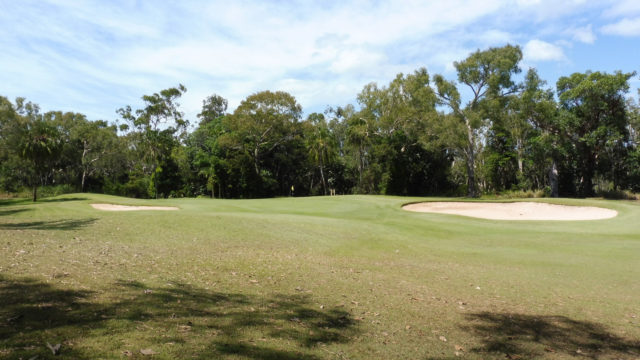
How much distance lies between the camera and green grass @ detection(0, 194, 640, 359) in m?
4.81

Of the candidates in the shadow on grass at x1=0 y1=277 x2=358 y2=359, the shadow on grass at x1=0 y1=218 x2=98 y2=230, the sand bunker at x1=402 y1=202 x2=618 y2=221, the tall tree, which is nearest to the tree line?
the tall tree

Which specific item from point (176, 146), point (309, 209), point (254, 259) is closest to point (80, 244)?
point (254, 259)

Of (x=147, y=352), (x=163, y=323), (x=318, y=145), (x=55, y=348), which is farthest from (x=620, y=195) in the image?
(x=55, y=348)

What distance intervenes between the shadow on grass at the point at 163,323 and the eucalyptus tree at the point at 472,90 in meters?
47.9

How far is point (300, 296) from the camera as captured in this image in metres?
7.51

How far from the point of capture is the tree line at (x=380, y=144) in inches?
1810

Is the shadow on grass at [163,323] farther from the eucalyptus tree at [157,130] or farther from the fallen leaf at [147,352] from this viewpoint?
the eucalyptus tree at [157,130]

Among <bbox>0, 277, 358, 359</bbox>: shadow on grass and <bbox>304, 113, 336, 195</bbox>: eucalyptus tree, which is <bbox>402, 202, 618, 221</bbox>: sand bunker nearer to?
<bbox>0, 277, 358, 359</bbox>: shadow on grass

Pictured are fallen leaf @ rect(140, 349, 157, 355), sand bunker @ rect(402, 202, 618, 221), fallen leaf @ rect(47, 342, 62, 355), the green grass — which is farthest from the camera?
sand bunker @ rect(402, 202, 618, 221)

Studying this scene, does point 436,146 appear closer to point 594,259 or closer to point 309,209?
point 309,209

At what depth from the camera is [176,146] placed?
67.9 m

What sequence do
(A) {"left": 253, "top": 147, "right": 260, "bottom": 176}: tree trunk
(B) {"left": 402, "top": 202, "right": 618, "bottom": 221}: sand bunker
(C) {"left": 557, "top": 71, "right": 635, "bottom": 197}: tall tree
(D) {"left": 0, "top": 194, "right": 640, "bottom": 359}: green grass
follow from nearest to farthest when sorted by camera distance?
(D) {"left": 0, "top": 194, "right": 640, "bottom": 359}: green grass, (B) {"left": 402, "top": 202, "right": 618, "bottom": 221}: sand bunker, (C) {"left": 557, "top": 71, "right": 635, "bottom": 197}: tall tree, (A) {"left": 253, "top": 147, "right": 260, "bottom": 176}: tree trunk

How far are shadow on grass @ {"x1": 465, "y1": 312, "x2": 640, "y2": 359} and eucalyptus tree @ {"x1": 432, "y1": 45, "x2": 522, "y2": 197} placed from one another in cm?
4591

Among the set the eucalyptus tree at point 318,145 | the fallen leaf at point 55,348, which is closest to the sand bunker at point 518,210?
the fallen leaf at point 55,348
